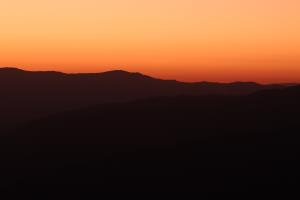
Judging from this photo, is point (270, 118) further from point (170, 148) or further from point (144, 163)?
point (144, 163)

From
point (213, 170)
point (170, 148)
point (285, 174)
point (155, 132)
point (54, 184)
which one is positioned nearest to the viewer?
point (285, 174)

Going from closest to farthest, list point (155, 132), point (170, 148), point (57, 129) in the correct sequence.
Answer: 1. point (170, 148)
2. point (155, 132)
3. point (57, 129)

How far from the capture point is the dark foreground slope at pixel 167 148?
75.4 meters

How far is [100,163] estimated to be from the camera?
294 ft

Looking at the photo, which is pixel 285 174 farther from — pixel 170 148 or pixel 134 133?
pixel 134 133

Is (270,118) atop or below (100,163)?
atop

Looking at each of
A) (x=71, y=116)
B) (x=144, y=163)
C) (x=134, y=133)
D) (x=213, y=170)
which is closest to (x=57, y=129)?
(x=71, y=116)

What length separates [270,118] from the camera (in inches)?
3937

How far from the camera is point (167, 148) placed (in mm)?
90562

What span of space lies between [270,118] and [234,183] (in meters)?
31.3

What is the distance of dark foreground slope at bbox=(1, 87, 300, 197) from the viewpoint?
247ft

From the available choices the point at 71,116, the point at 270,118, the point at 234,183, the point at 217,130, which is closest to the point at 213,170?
the point at 234,183

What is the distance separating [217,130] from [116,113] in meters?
37.7

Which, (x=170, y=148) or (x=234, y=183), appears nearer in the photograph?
(x=234, y=183)
